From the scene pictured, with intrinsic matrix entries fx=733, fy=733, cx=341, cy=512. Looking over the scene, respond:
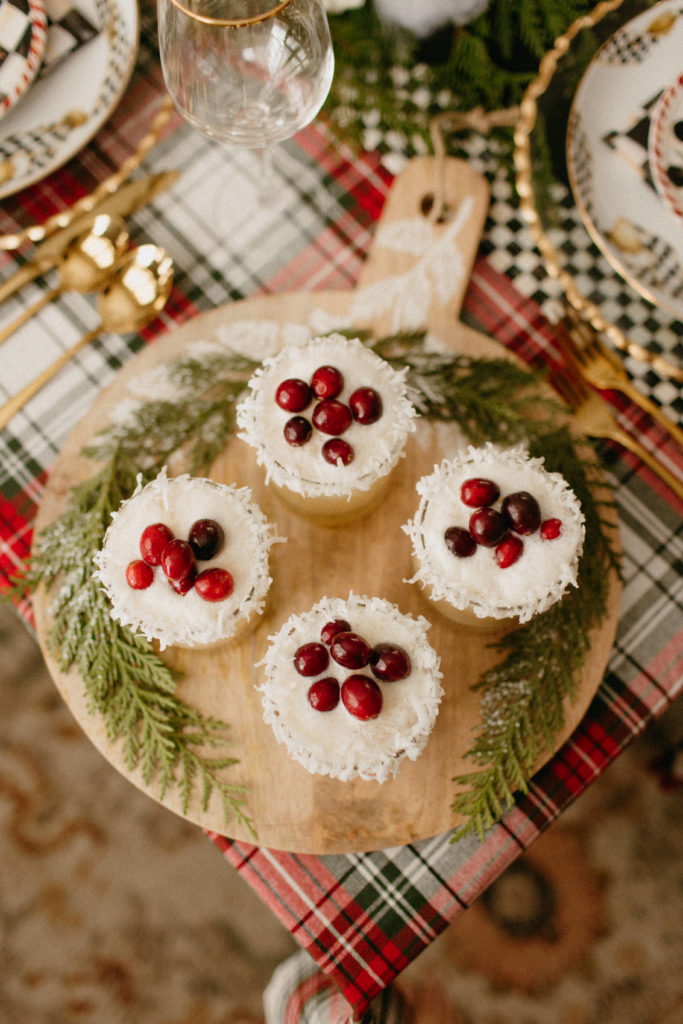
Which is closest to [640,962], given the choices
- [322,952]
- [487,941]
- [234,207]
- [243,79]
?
[487,941]

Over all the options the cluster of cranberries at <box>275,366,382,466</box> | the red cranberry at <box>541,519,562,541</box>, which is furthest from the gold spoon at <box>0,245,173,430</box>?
the red cranberry at <box>541,519,562,541</box>

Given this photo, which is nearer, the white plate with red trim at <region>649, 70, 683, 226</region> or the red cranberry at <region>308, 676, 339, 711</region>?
the red cranberry at <region>308, 676, 339, 711</region>

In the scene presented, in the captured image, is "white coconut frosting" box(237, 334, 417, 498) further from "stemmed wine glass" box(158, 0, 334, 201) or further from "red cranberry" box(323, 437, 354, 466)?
"stemmed wine glass" box(158, 0, 334, 201)

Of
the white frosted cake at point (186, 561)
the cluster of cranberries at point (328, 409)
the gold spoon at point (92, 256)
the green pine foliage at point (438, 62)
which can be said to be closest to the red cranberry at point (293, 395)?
the cluster of cranberries at point (328, 409)

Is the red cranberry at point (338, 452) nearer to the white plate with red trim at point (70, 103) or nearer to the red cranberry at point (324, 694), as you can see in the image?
the red cranberry at point (324, 694)

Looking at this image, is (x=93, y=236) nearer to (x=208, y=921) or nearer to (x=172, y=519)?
(x=172, y=519)
